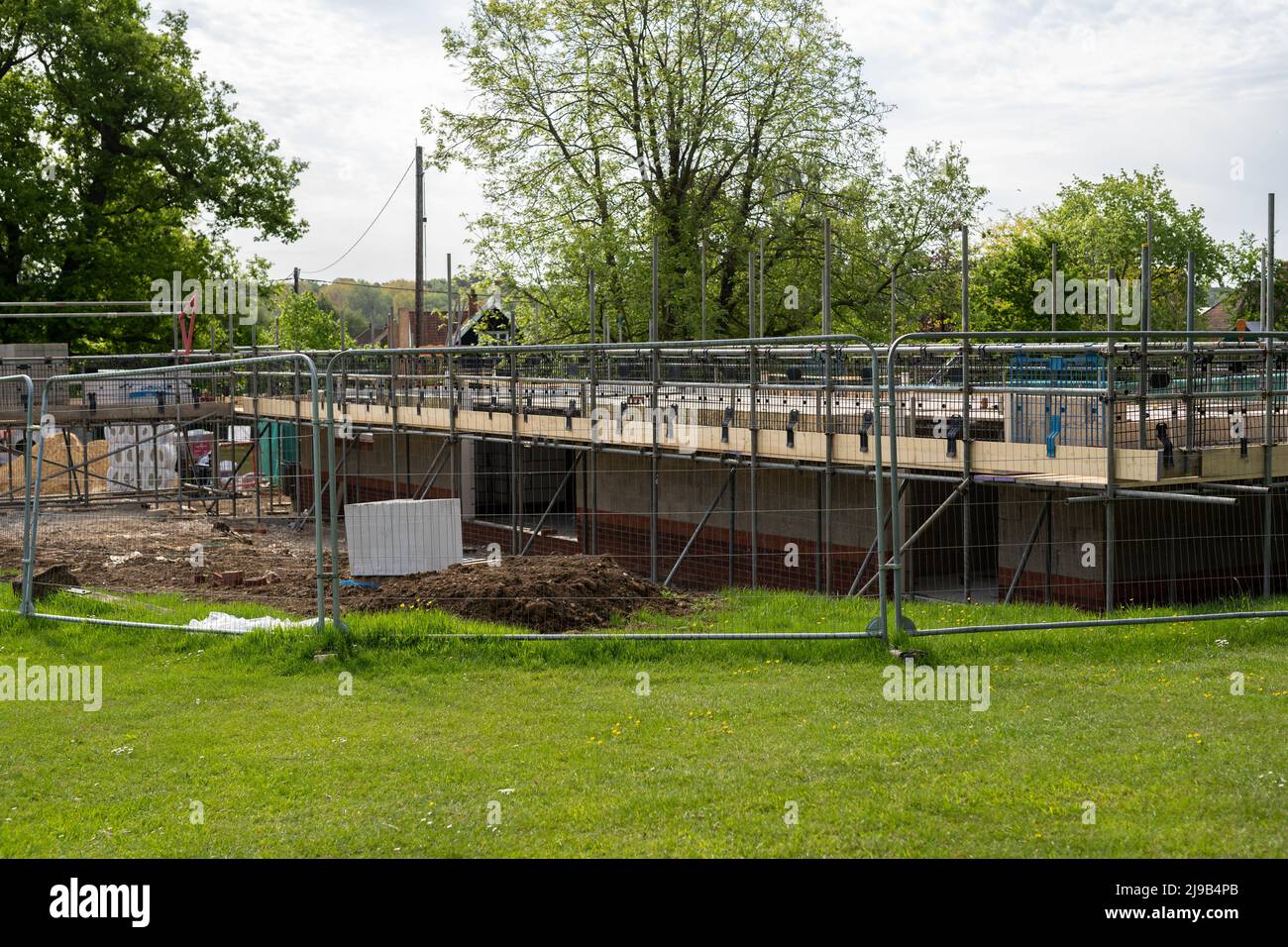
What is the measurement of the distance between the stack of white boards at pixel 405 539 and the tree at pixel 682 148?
22326mm

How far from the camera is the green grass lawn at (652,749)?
6039mm

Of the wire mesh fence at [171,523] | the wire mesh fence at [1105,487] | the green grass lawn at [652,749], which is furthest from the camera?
the wire mesh fence at [1105,487]

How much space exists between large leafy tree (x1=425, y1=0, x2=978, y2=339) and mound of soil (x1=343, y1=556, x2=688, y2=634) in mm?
24020

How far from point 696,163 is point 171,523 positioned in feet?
68.0

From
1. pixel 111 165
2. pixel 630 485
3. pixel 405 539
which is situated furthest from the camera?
pixel 111 165

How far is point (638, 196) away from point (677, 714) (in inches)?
1218

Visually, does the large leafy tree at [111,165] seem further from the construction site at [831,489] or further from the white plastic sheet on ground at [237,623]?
the white plastic sheet on ground at [237,623]

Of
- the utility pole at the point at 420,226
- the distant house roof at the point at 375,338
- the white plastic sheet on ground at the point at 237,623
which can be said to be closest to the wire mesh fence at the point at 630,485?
the white plastic sheet on ground at the point at 237,623

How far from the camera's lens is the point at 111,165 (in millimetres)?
42562

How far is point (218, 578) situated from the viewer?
1511cm

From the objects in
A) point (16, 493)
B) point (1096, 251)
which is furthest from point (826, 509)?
point (1096, 251)

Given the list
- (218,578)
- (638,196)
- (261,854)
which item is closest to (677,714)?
(261,854)

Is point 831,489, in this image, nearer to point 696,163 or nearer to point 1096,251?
point 696,163

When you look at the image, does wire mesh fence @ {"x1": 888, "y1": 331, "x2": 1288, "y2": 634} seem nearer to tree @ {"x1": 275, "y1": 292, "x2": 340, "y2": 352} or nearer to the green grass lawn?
the green grass lawn
